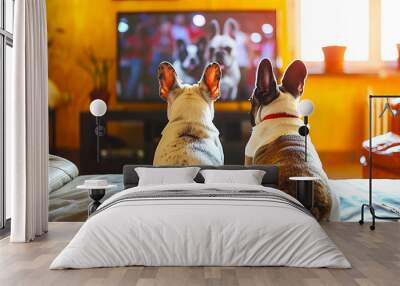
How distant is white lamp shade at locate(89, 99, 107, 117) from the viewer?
6508 millimetres

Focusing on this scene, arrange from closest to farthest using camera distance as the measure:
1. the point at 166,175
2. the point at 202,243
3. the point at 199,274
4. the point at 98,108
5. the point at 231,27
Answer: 1. the point at 199,274
2. the point at 202,243
3. the point at 166,175
4. the point at 98,108
5. the point at 231,27

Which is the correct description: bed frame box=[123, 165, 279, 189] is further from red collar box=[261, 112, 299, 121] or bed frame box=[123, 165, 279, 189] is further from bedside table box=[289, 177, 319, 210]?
red collar box=[261, 112, 299, 121]

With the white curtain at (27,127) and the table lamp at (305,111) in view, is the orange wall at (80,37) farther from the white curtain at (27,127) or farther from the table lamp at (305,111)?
the white curtain at (27,127)

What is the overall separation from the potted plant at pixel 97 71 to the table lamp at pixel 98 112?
101 millimetres

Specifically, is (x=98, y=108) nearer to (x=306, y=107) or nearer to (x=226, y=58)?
(x=226, y=58)

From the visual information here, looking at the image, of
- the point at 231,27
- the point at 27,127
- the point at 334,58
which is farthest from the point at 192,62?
the point at 27,127

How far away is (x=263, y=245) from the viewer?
411 centimetres

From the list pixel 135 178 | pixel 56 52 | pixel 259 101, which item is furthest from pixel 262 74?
pixel 56 52

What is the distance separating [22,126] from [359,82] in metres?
3.60

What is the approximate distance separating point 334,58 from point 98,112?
2661mm

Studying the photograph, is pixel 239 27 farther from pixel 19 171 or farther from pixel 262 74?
pixel 19 171

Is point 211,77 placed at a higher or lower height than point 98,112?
higher

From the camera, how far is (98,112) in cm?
652

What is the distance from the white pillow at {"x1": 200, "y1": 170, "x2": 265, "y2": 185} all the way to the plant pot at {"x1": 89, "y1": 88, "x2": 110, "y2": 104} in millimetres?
1412
